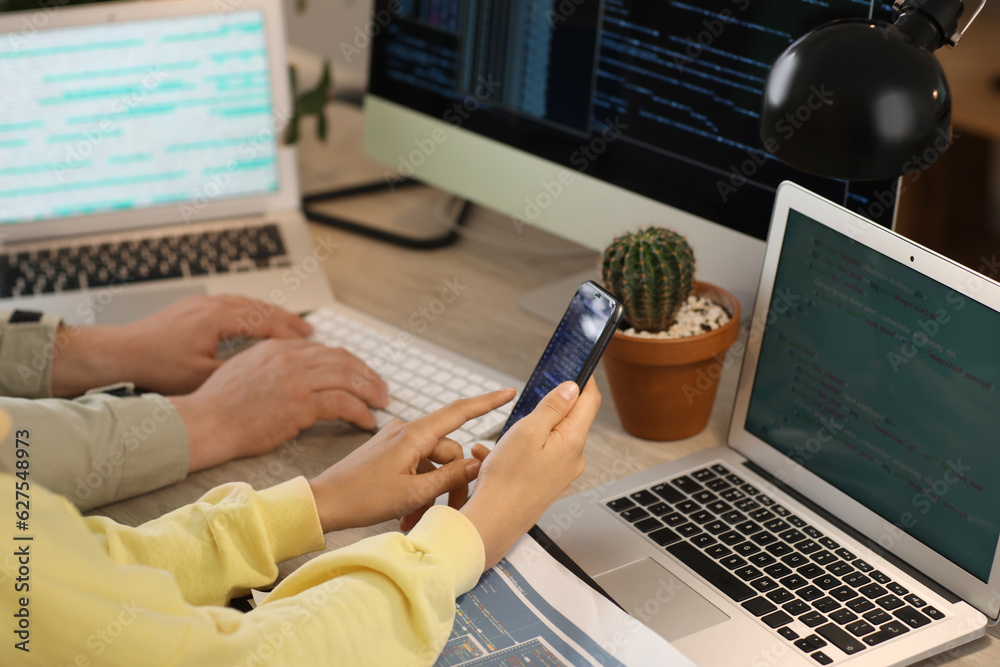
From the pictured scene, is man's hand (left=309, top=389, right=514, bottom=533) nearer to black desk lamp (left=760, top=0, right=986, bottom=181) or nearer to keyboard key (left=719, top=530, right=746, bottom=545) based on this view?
keyboard key (left=719, top=530, right=746, bottom=545)

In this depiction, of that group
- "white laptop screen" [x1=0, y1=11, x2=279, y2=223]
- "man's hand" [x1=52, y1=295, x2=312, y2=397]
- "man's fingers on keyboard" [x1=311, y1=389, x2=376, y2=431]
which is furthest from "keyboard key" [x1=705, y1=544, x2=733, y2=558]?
"white laptop screen" [x1=0, y1=11, x2=279, y2=223]

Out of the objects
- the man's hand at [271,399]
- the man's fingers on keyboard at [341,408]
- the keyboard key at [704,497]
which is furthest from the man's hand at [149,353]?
the keyboard key at [704,497]

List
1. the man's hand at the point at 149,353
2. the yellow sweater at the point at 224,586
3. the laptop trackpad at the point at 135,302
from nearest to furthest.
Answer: the yellow sweater at the point at 224,586, the man's hand at the point at 149,353, the laptop trackpad at the point at 135,302

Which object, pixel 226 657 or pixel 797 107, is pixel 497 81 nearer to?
pixel 797 107

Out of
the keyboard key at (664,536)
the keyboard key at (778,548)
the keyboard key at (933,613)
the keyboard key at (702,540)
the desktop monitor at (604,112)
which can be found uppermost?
the desktop monitor at (604,112)

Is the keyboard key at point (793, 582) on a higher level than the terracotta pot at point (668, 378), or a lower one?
lower

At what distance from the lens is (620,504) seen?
795mm

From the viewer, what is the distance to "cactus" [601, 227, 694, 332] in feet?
2.67

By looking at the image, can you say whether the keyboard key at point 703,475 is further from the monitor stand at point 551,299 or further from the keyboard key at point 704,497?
the monitor stand at point 551,299

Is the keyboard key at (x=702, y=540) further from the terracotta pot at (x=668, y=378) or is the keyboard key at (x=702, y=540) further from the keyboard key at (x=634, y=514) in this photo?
the terracotta pot at (x=668, y=378)

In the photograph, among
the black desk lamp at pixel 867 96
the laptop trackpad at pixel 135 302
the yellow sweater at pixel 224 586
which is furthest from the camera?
the laptop trackpad at pixel 135 302

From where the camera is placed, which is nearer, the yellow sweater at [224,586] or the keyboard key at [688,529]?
the yellow sweater at [224,586]

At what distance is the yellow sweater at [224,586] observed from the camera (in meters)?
0.52

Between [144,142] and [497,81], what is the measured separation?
0.47 m
